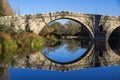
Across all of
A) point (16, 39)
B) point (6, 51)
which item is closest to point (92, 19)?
point (16, 39)

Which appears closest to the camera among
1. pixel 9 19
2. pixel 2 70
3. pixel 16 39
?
pixel 2 70

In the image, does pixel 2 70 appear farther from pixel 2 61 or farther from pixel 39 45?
pixel 39 45

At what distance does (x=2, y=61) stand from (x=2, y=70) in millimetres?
4725

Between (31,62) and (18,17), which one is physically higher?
(18,17)

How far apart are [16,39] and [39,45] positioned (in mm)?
6039

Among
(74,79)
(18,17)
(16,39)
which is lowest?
(74,79)

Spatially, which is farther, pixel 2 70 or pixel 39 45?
pixel 39 45

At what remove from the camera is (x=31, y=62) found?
29516 millimetres

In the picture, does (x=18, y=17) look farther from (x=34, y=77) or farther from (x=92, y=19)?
(x=34, y=77)

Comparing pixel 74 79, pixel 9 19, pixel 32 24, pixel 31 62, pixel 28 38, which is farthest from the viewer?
pixel 32 24

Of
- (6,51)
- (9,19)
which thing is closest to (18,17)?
(9,19)

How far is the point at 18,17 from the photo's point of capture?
188 feet

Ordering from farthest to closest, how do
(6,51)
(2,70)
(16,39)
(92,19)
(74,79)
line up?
1. (92,19)
2. (16,39)
3. (6,51)
4. (2,70)
5. (74,79)

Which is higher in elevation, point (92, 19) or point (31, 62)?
point (92, 19)
